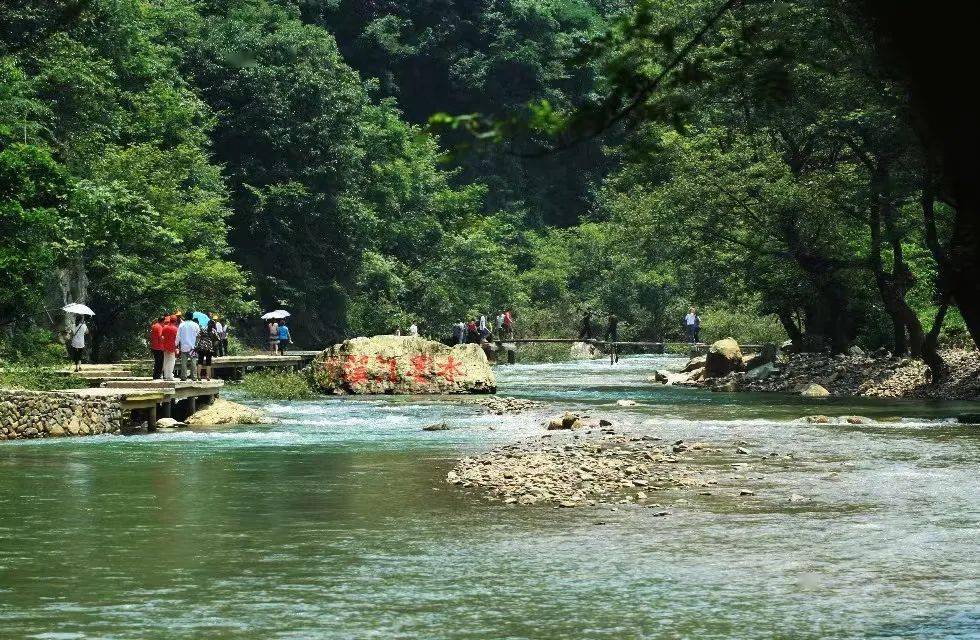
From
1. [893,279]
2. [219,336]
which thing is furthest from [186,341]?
[893,279]

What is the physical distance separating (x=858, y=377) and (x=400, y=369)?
13326 mm

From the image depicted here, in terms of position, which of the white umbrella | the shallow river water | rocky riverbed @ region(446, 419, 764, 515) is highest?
the white umbrella

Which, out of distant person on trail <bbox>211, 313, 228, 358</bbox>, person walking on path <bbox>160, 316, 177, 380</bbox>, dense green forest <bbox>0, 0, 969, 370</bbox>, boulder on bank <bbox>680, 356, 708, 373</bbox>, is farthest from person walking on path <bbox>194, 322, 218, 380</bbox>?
boulder on bank <bbox>680, 356, 708, 373</bbox>

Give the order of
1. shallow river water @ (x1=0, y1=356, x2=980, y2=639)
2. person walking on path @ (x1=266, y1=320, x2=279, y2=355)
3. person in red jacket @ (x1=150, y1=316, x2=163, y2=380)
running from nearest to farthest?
shallow river water @ (x1=0, y1=356, x2=980, y2=639) → person in red jacket @ (x1=150, y1=316, x2=163, y2=380) → person walking on path @ (x1=266, y1=320, x2=279, y2=355)

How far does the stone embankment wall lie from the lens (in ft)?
95.9

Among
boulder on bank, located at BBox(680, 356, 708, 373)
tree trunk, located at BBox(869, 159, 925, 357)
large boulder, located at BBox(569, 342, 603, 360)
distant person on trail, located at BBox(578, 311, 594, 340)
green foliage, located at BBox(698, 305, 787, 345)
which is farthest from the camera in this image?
distant person on trail, located at BBox(578, 311, 594, 340)

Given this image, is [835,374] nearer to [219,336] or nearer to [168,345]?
[168,345]

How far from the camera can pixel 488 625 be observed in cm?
1252

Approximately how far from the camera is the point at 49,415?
1169 inches

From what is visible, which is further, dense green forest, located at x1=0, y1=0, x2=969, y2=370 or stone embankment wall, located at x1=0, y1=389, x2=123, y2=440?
dense green forest, located at x1=0, y1=0, x2=969, y2=370

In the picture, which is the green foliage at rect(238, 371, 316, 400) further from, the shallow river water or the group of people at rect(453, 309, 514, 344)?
the group of people at rect(453, 309, 514, 344)

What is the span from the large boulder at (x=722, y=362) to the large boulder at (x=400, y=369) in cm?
1074

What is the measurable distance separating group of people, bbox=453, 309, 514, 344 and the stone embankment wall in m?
36.9

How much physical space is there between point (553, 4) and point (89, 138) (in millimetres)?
64558
